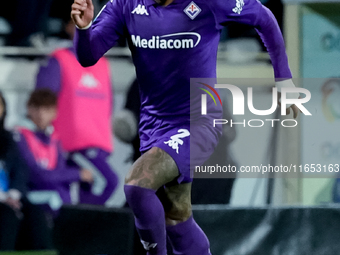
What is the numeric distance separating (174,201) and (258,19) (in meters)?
1.13

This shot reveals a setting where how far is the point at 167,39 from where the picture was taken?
323 cm

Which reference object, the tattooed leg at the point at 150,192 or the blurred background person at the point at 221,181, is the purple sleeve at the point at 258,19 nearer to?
the tattooed leg at the point at 150,192

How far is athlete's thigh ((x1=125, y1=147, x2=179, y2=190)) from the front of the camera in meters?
2.96

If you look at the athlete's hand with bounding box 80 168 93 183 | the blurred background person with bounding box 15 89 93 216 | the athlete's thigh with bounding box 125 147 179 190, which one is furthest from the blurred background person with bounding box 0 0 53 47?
the athlete's thigh with bounding box 125 147 179 190

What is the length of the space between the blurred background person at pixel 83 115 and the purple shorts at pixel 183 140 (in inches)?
76.3

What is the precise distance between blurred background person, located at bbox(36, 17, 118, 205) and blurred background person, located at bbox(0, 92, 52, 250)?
563 millimetres

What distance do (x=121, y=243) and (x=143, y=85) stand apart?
4.06 ft

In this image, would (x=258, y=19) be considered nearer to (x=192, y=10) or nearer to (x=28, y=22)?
(x=192, y=10)

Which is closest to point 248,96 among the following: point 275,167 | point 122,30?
point 275,167

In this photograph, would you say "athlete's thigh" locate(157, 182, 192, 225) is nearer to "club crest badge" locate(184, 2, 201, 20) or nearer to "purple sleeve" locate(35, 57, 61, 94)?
"club crest badge" locate(184, 2, 201, 20)

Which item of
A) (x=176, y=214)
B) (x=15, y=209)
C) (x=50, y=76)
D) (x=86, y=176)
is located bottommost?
(x=15, y=209)

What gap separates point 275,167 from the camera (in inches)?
207

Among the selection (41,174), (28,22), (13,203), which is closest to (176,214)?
(13,203)

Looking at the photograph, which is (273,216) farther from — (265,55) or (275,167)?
(265,55)
